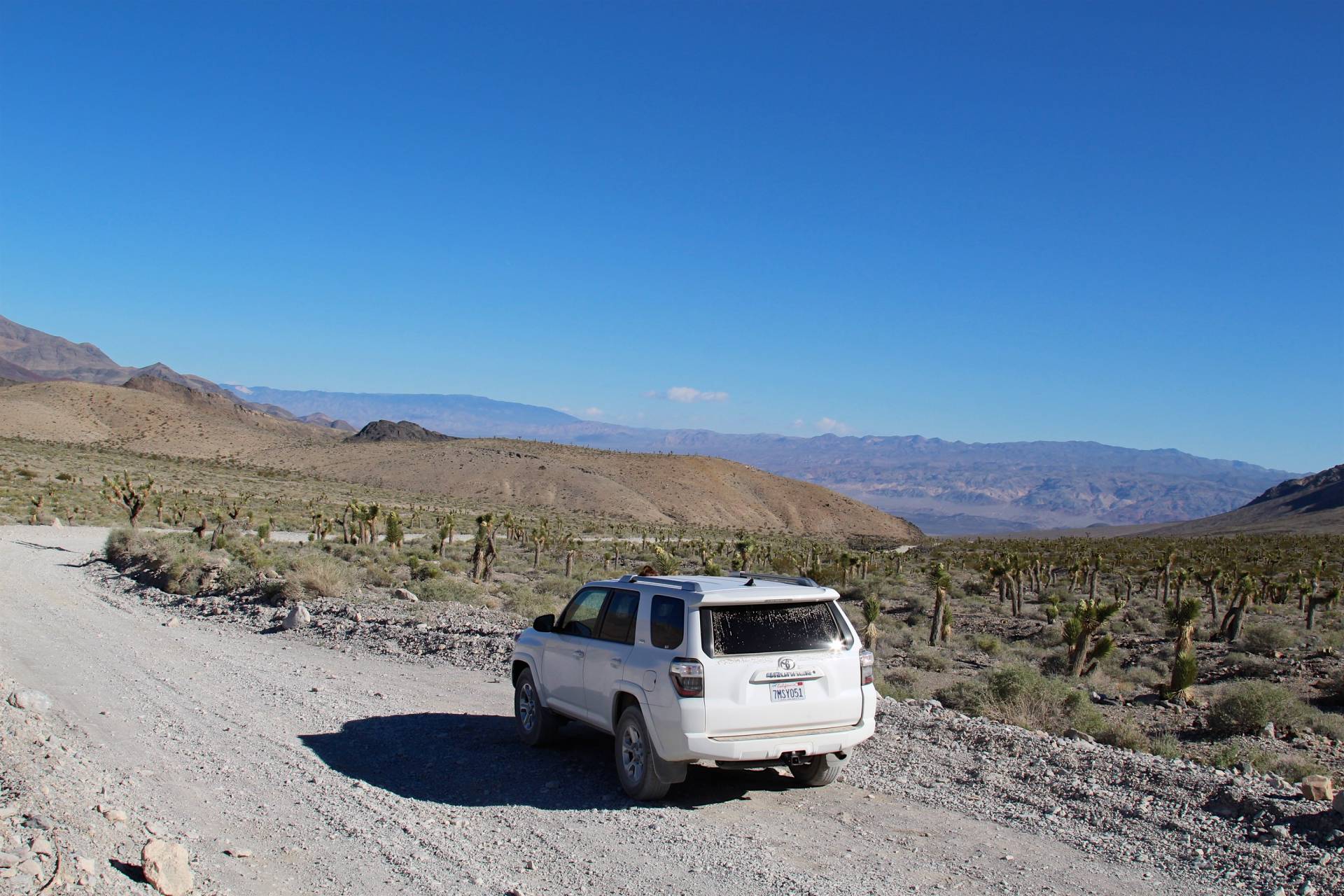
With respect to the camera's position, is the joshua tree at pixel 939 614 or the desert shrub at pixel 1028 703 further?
the joshua tree at pixel 939 614

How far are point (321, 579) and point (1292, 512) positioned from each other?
168185 millimetres

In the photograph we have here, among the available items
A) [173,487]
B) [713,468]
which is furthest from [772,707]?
[713,468]

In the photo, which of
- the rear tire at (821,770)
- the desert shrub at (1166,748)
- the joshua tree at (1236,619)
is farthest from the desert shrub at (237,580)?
the joshua tree at (1236,619)

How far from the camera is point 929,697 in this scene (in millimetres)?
13500

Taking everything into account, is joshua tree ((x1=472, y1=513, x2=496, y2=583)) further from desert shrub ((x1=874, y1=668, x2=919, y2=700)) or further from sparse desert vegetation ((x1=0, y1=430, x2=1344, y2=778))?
desert shrub ((x1=874, y1=668, x2=919, y2=700))

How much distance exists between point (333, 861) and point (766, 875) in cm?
275

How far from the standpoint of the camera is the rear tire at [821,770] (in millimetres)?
8242

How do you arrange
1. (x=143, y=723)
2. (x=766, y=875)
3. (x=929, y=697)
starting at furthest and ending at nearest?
(x=929, y=697) → (x=143, y=723) → (x=766, y=875)

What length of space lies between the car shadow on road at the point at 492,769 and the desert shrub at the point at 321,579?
387 inches

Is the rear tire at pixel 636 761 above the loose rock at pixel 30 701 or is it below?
above

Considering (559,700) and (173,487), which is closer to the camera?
(559,700)

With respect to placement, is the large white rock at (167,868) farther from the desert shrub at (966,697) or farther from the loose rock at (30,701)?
the desert shrub at (966,697)

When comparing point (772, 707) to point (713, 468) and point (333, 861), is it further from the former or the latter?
point (713, 468)

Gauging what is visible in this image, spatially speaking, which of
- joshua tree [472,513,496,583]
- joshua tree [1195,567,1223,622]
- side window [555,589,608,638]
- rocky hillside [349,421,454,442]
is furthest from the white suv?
rocky hillside [349,421,454,442]
